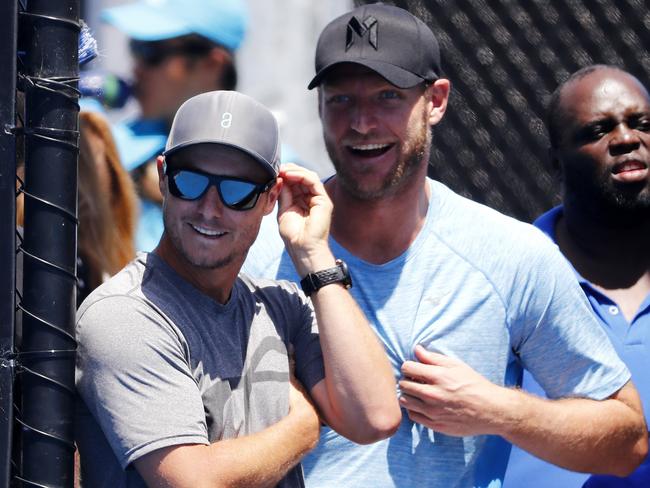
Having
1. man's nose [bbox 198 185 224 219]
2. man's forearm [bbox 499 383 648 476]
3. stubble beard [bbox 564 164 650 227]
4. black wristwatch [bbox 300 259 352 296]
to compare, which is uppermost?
man's nose [bbox 198 185 224 219]

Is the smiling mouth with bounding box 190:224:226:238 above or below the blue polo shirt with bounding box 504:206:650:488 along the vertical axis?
above

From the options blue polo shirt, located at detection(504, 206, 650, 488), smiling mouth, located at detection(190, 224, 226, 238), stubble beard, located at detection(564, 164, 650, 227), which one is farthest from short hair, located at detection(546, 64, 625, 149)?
smiling mouth, located at detection(190, 224, 226, 238)

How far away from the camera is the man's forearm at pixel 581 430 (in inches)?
110

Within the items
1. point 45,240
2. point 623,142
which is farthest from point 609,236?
point 45,240

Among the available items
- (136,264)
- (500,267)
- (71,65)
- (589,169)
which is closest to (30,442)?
(136,264)

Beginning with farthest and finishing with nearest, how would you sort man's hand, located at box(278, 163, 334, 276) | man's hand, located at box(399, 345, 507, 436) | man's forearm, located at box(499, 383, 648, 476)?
1. man's forearm, located at box(499, 383, 648, 476)
2. man's hand, located at box(399, 345, 507, 436)
3. man's hand, located at box(278, 163, 334, 276)

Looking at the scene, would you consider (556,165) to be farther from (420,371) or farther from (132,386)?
(132,386)

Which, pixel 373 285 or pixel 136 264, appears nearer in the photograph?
pixel 136 264

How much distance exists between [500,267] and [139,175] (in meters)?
1.48

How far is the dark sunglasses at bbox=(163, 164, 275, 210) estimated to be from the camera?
2.29 metres

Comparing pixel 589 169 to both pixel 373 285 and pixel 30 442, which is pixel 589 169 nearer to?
pixel 373 285

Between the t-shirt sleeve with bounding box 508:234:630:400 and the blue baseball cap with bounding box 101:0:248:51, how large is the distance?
5.31ft

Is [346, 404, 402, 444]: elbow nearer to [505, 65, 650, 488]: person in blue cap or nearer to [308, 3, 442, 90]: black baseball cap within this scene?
[308, 3, 442, 90]: black baseball cap

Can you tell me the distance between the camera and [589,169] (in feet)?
12.4
